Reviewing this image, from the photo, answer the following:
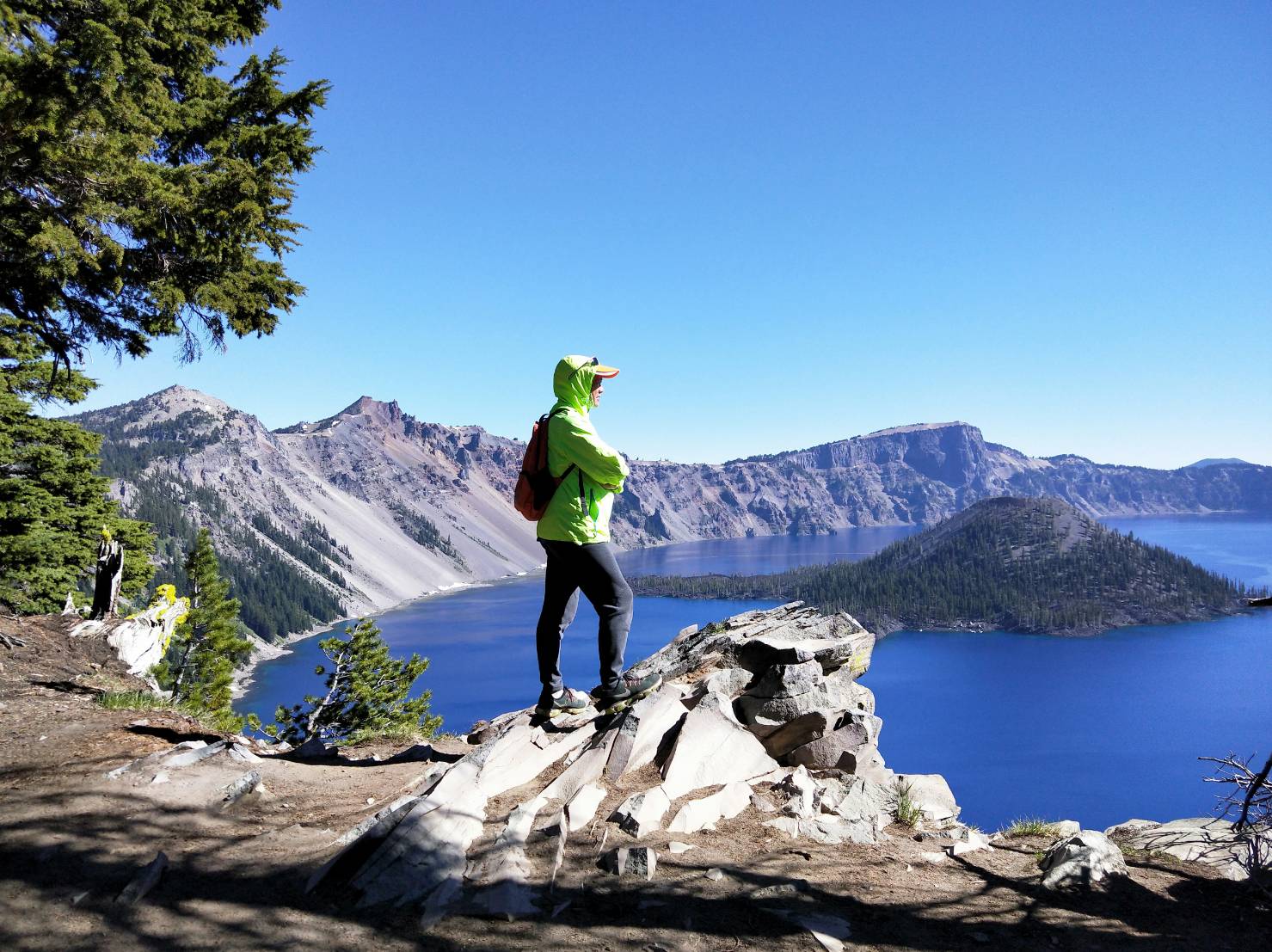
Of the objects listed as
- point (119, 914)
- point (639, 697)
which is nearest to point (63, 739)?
point (119, 914)

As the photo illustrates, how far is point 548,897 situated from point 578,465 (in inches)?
121

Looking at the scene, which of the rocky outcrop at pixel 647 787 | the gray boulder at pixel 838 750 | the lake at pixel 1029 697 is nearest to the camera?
the rocky outcrop at pixel 647 787

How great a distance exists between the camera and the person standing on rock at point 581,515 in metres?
5.77

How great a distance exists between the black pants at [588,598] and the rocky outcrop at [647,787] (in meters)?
0.54

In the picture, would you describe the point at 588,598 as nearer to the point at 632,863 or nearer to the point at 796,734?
the point at 632,863

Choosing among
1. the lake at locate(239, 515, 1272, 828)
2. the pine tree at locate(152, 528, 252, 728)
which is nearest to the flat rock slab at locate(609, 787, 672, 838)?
the pine tree at locate(152, 528, 252, 728)

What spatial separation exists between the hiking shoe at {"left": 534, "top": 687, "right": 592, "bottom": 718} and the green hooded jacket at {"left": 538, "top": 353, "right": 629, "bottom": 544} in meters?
1.62

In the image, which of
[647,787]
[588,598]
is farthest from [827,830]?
[588,598]

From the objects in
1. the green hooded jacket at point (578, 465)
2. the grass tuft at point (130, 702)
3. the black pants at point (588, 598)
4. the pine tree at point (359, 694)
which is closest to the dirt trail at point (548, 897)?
the black pants at point (588, 598)

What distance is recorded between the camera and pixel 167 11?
7.71m

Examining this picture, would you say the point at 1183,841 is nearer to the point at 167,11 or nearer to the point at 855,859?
the point at 855,859

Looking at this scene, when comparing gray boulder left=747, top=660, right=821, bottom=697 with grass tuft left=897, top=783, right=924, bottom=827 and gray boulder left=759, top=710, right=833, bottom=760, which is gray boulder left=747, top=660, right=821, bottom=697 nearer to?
gray boulder left=759, top=710, right=833, bottom=760

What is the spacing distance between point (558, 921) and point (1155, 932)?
3.31 metres

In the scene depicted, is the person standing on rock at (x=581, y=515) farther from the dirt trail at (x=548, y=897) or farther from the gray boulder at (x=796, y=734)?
the gray boulder at (x=796, y=734)
